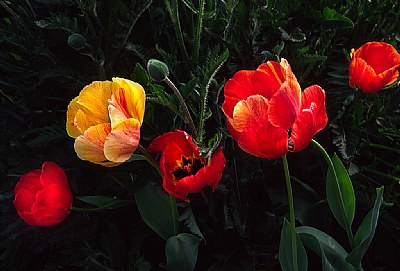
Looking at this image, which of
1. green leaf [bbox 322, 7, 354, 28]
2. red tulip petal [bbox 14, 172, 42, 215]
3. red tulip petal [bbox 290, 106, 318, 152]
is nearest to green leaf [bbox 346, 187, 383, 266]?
red tulip petal [bbox 290, 106, 318, 152]

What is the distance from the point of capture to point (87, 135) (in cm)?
66

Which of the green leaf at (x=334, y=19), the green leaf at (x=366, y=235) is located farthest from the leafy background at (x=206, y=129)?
the green leaf at (x=366, y=235)

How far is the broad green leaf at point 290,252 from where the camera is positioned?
0.72 metres

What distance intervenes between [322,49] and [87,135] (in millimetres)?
439

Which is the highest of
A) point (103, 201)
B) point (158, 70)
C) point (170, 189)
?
point (158, 70)

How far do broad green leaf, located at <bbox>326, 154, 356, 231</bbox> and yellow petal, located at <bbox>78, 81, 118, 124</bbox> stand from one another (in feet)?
0.86

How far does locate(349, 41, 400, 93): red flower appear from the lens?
2.55ft

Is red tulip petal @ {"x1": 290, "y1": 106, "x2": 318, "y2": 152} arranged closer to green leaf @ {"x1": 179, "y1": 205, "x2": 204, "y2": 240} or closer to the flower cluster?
the flower cluster

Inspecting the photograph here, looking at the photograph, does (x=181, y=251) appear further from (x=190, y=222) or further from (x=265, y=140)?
(x=265, y=140)

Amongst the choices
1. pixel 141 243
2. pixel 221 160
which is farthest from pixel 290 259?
pixel 141 243

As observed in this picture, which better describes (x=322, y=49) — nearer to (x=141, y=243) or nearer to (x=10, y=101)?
(x=141, y=243)

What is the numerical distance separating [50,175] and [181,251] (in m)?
0.17

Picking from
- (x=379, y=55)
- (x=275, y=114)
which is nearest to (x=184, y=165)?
(x=275, y=114)

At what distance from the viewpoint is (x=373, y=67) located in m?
0.81
